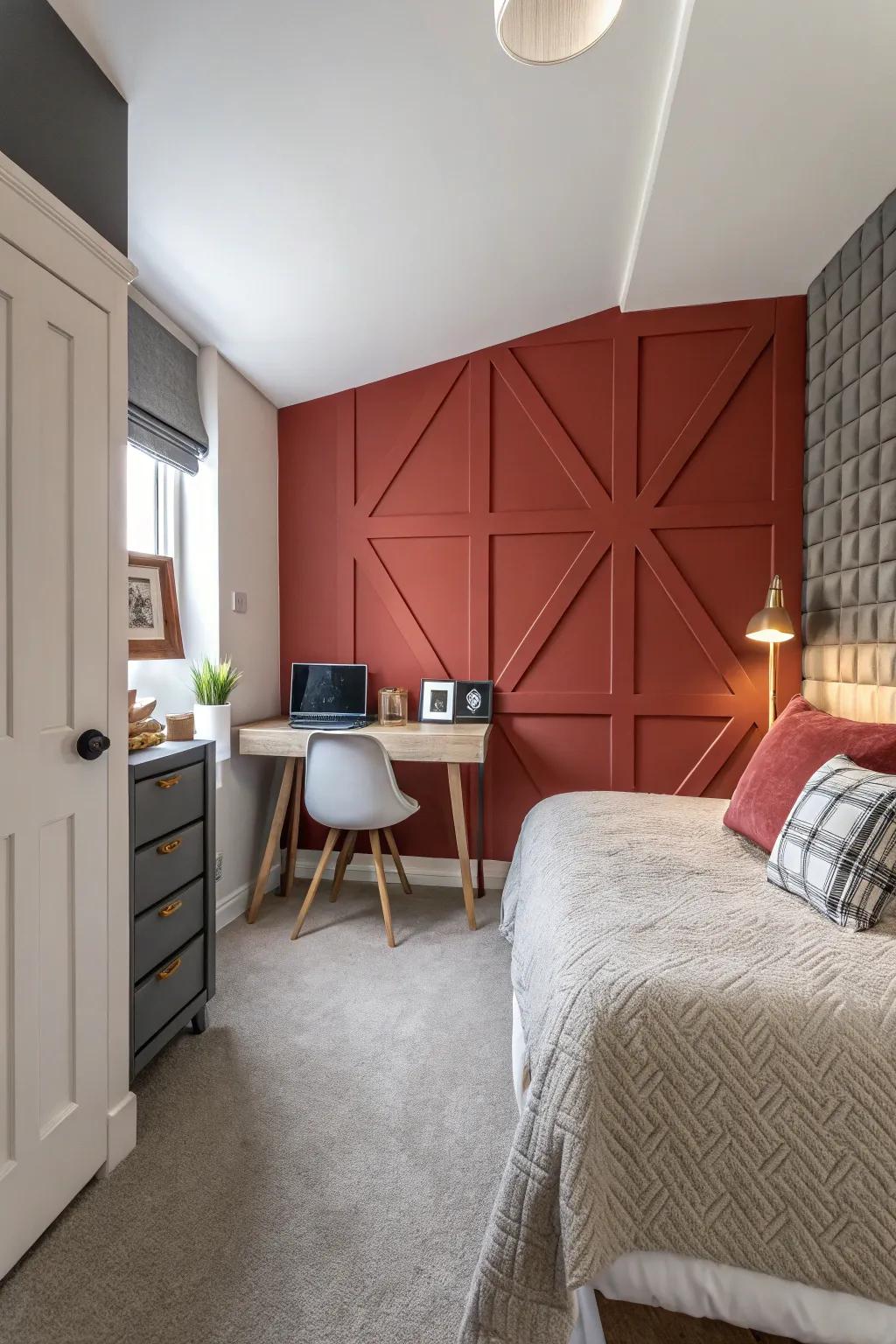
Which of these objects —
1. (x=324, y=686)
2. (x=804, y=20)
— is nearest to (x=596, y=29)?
(x=804, y=20)

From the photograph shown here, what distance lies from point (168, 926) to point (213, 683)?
1049mm

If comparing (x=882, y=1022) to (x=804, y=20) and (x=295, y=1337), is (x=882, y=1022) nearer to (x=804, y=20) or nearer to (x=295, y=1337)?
(x=295, y=1337)

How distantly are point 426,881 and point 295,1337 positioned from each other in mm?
2209

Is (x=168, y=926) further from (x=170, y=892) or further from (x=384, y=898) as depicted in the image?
(x=384, y=898)

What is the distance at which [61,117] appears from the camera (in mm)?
1372

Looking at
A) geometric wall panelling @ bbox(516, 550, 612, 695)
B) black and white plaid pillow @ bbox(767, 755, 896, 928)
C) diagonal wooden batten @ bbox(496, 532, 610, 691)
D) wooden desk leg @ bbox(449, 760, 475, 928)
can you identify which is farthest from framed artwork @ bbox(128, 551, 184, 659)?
black and white plaid pillow @ bbox(767, 755, 896, 928)

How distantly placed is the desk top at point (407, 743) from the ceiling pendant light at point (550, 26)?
2097 millimetres

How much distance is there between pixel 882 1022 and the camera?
3.21 feet

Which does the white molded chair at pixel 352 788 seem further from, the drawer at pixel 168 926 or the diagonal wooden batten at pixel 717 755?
the diagonal wooden batten at pixel 717 755

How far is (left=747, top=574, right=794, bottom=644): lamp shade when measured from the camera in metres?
2.54

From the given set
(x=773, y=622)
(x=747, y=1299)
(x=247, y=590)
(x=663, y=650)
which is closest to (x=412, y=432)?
(x=247, y=590)

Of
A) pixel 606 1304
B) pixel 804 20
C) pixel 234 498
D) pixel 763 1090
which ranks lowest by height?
pixel 606 1304

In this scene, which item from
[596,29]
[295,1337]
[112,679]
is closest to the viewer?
[295,1337]

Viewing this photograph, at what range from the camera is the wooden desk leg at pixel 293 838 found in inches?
122
